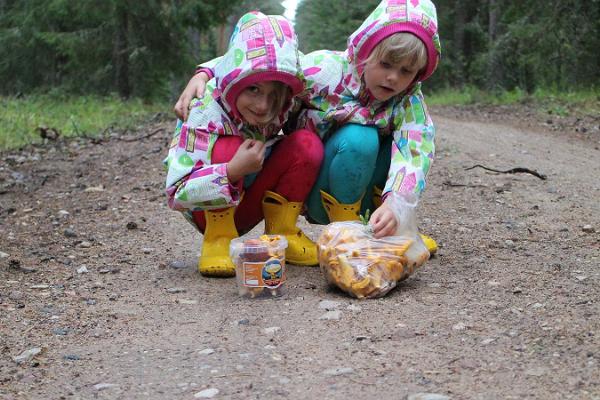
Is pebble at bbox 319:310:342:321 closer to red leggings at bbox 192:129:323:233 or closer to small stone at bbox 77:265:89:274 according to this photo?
red leggings at bbox 192:129:323:233

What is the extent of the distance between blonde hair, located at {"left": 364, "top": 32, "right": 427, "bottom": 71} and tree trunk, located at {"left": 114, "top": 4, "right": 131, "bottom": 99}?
1117 centimetres

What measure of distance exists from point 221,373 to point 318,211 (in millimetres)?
1523

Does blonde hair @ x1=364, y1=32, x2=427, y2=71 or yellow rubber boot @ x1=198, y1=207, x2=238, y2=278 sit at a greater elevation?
blonde hair @ x1=364, y1=32, x2=427, y2=71

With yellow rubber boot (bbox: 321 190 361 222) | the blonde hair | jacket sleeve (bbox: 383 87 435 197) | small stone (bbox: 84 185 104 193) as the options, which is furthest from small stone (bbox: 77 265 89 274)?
small stone (bbox: 84 185 104 193)

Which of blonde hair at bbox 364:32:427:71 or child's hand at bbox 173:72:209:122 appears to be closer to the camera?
blonde hair at bbox 364:32:427:71

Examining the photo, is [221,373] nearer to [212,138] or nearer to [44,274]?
[212,138]

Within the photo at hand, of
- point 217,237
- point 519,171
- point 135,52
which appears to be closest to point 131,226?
point 217,237

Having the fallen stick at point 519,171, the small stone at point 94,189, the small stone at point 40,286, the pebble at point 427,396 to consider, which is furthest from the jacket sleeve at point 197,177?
the fallen stick at point 519,171

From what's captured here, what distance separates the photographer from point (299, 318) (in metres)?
2.76

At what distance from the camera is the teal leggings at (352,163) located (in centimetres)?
335

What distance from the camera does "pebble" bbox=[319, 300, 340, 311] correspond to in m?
2.85

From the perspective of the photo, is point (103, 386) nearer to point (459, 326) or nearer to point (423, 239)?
point (459, 326)

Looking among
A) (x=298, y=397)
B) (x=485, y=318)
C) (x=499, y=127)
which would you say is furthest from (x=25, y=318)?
(x=499, y=127)

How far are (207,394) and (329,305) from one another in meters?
0.84
